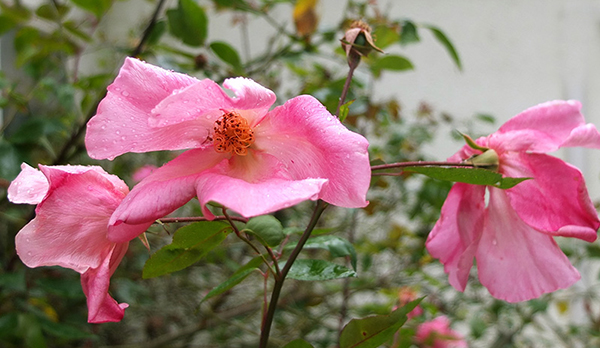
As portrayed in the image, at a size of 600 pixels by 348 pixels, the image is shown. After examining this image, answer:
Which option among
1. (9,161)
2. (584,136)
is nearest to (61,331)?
(9,161)

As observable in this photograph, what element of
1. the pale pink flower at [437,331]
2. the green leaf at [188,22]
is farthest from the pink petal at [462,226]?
the pale pink flower at [437,331]

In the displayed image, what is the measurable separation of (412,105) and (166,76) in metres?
1.87

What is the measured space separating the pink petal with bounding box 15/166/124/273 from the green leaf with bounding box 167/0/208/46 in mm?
Result: 423

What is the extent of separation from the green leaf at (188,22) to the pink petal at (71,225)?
0.42 metres

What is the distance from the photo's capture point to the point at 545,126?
34 centimetres

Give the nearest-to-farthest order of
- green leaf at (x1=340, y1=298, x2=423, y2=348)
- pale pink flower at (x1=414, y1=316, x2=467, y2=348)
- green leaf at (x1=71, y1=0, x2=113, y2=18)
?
1. green leaf at (x1=340, y1=298, x2=423, y2=348)
2. green leaf at (x1=71, y1=0, x2=113, y2=18)
3. pale pink flower at (x1=414, y1=316, x2=467, y2=348)

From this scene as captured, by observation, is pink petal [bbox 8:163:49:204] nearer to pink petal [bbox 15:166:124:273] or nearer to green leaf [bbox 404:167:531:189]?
pink petal [bbox 15:166:124:273]

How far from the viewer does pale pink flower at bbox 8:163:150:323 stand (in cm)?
26

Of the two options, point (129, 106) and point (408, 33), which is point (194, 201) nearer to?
point (408, 33)

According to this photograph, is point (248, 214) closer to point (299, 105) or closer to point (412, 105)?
point (299, 105)

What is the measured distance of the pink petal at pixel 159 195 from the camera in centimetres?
23

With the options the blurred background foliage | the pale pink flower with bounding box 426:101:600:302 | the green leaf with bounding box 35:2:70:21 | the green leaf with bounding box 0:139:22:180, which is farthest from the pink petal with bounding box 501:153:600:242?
the green leaf with bounding box 35:2:70:21

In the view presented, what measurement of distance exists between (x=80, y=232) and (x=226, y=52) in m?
0.40

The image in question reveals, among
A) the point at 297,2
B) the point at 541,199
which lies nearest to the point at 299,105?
the point at 541,199
